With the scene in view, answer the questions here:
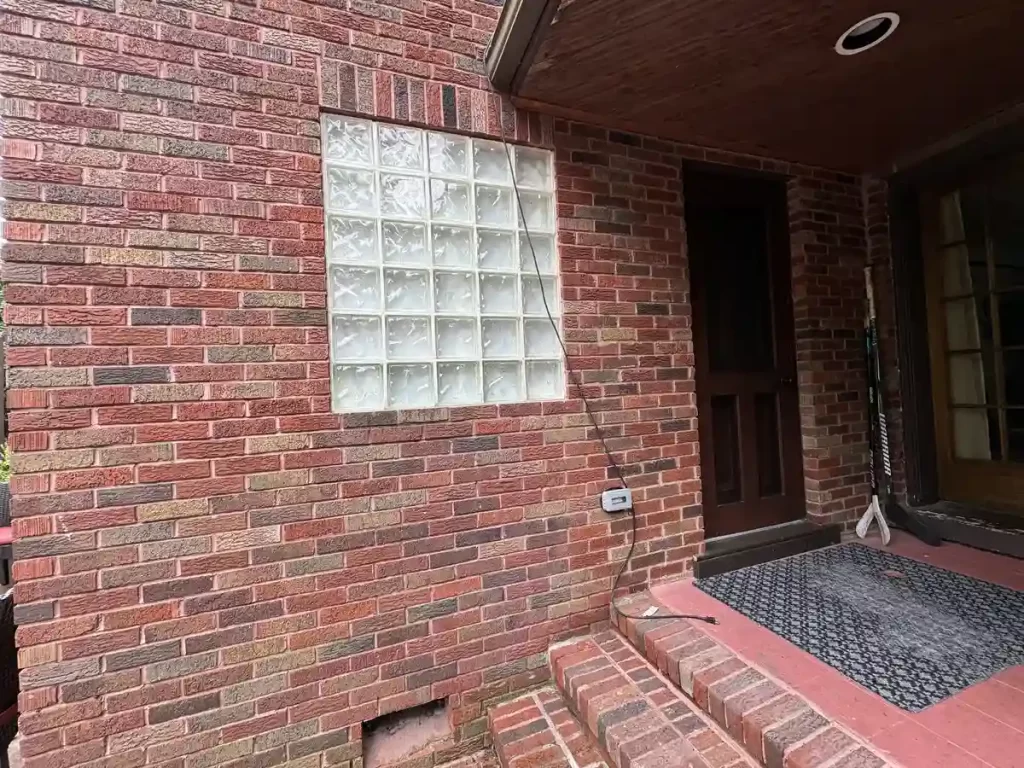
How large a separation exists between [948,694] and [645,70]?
2.55 meters

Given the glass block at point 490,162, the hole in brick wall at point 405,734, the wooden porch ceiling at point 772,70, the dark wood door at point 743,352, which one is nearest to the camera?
the wooden porch ceiling at point 772,70

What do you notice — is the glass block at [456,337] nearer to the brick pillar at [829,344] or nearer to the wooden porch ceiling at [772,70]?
the wooden porch ceiling at [772,70]

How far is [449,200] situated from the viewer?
7.69 ft

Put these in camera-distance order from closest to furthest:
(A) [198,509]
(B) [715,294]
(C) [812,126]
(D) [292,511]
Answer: (A) [198,509], (D) [292,511], (C) [812,126], (B) [715,294]

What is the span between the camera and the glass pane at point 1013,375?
311 centimetres

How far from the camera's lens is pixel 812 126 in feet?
8.98

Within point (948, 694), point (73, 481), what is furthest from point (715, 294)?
point (73, 481)

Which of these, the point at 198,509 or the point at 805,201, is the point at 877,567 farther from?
the point at 198,509

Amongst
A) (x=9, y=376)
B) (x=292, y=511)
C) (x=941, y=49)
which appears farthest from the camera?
(x=941, y=49)

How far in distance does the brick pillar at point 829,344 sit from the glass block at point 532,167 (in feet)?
5.77

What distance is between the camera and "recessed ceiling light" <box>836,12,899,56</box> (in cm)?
194

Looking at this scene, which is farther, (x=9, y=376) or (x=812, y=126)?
(x=812, y=126)

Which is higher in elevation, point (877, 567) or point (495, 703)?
point (877, 567)

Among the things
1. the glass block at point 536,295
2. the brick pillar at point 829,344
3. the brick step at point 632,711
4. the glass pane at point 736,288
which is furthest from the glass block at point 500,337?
the brick pillar at point 829,344
